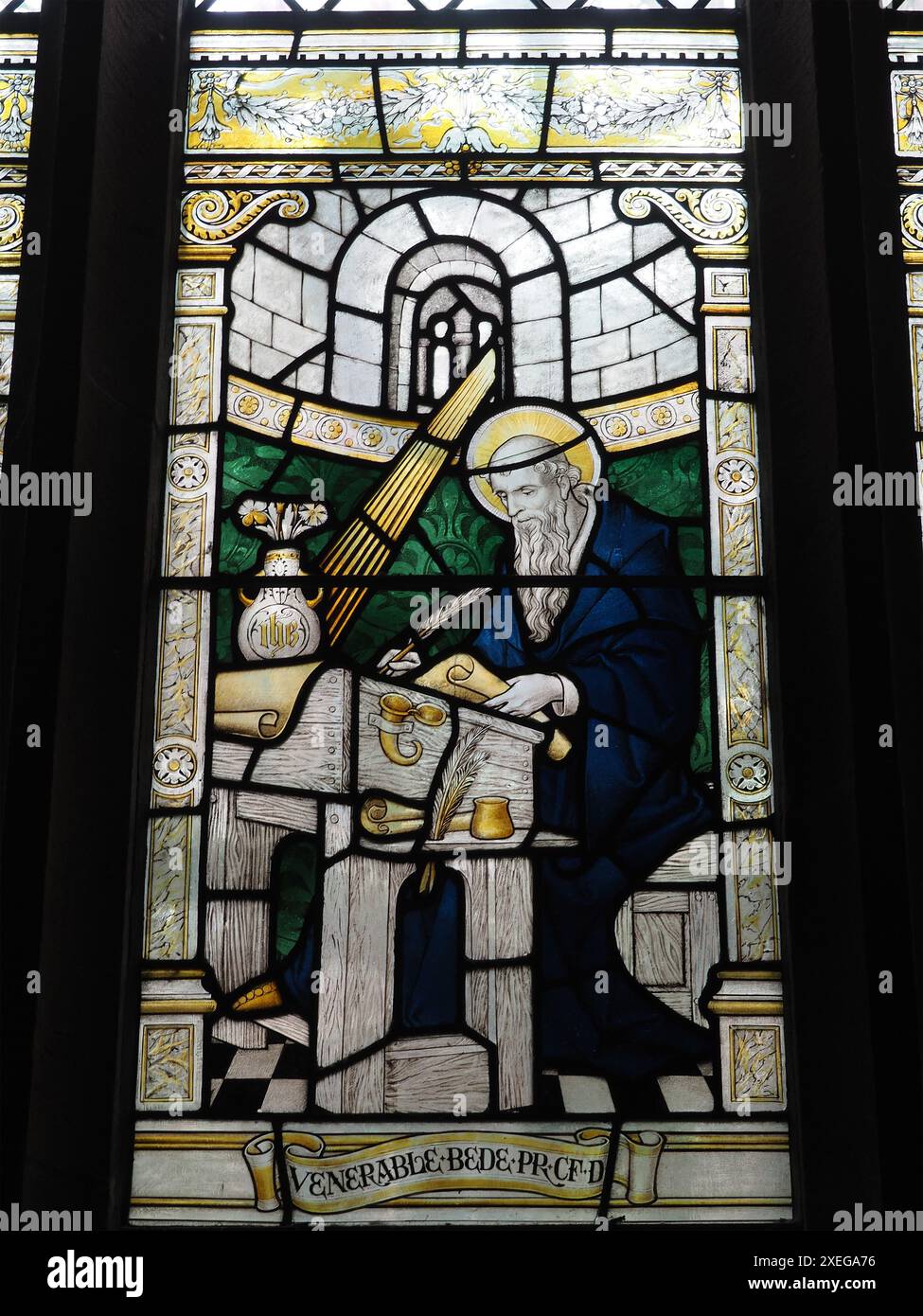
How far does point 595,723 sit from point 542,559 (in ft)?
1.71

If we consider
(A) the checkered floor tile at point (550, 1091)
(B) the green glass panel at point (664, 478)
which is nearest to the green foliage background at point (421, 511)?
(B) the green glass panel at point (664, 478)

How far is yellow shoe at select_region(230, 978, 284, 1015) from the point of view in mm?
4645

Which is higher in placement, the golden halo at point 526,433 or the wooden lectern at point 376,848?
the golden halo at point 526,433

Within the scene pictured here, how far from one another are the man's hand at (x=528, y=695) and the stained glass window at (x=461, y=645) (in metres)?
0.01

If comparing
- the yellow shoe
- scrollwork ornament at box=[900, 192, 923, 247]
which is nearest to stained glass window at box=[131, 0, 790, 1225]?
the yellow shoe

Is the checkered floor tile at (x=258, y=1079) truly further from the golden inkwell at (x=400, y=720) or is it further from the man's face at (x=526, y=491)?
the man's face at (x=526, y=491)

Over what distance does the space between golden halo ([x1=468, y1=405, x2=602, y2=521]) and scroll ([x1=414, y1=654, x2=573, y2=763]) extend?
20.0 inches

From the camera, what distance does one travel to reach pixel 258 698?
4.95 metres

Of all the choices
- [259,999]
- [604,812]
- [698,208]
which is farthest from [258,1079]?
[698,208]

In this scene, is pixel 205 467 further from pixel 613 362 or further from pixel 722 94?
pixel 722 94

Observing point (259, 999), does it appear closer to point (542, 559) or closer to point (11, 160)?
point (542, 559)

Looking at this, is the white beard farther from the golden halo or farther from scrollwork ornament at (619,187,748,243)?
scrollwork ornament at (619,187,748,243)

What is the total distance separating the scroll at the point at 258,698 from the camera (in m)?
4.92

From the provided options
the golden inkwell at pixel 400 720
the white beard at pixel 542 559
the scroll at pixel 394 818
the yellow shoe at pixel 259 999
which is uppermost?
the white beard at pixel 542 559
